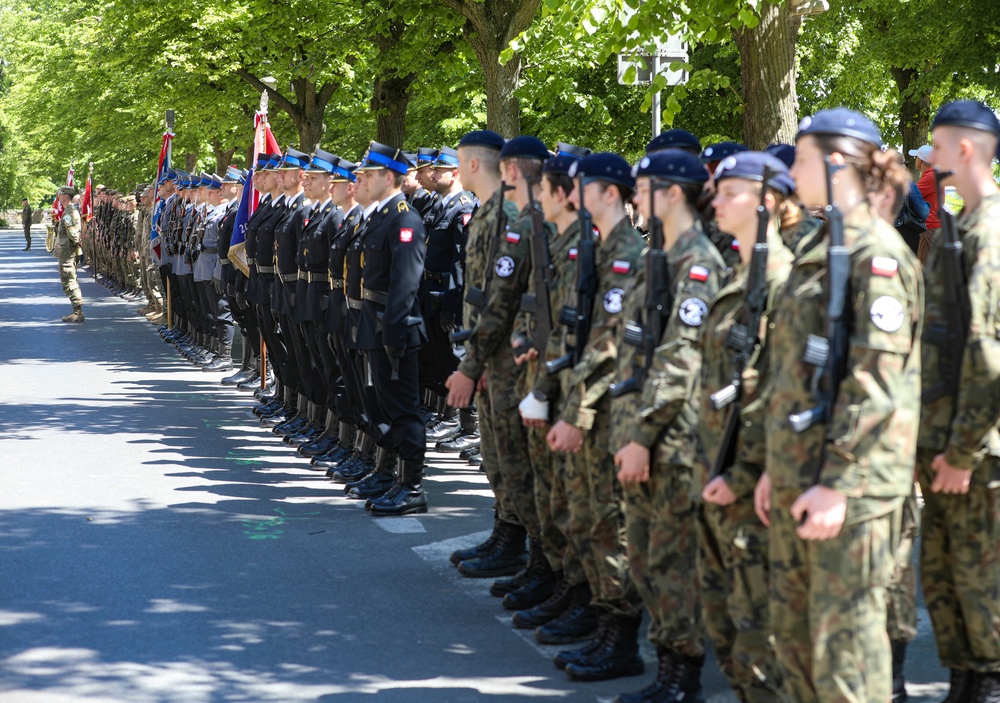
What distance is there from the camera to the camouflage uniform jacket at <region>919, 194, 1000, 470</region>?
14.8 ft

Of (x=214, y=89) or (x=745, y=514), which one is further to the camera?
(x=214, y=89)

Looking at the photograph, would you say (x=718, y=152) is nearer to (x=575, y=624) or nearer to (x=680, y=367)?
(x=680, y=367)

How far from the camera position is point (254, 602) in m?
6.67

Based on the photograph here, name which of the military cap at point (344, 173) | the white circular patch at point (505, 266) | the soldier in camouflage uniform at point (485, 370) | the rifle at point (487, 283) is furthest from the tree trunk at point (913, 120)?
the white circular patch at point (505, 266)

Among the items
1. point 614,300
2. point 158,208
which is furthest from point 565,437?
point 158,208

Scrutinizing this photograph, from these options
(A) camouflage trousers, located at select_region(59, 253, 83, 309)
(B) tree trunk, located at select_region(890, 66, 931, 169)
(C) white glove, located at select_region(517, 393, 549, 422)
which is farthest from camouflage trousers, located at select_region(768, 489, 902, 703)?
(B) tree trunk, located at select_region(890, 66, 931, 169)

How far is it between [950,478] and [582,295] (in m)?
1.72

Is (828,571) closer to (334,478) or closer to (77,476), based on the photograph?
(334,478)

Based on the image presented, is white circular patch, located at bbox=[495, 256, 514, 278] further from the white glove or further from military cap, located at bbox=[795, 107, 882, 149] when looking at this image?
military cap, located at bbox=[795, 107, 882, 149]

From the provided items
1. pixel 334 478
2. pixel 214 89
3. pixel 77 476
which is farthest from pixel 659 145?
pixel 214 89

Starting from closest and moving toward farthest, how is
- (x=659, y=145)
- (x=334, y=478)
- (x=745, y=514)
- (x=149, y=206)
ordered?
(x=745, y=514) < (x=659, y=145) < (x=334, y=478) < (x=149, y=206)

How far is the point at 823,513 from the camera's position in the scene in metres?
3.69

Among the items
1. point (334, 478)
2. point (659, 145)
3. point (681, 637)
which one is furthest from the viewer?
point (334, 478)

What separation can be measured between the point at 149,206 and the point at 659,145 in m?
18.6
